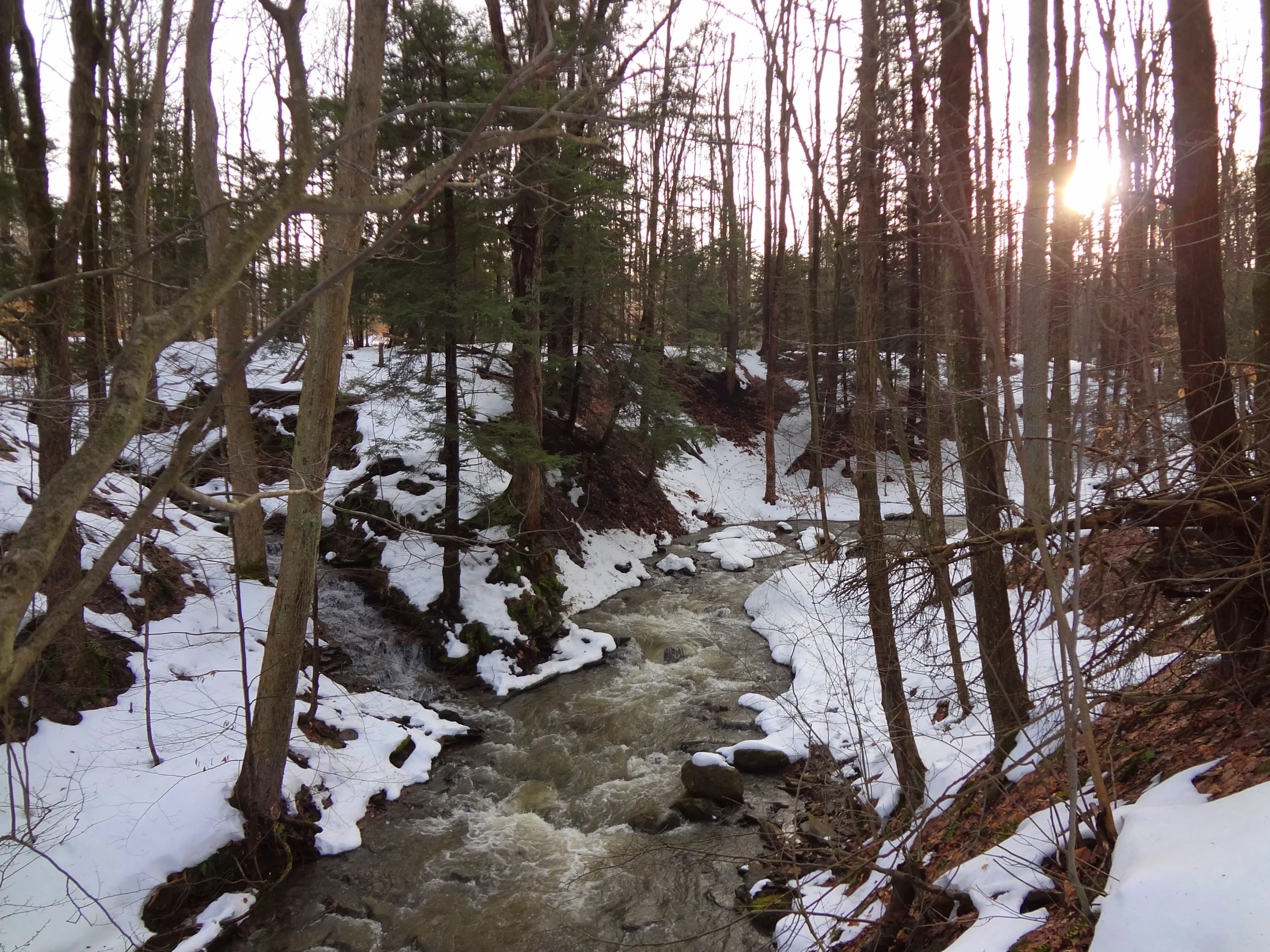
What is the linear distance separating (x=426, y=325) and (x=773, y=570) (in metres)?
8.73

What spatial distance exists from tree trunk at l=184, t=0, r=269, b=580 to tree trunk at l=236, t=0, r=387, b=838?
7.84 feet

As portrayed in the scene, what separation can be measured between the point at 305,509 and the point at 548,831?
3832 mm

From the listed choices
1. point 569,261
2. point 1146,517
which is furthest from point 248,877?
point 569,261

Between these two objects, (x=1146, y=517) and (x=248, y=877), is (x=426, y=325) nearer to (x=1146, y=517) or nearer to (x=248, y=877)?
(x=248, y=877)

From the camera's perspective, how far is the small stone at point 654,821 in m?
6.57

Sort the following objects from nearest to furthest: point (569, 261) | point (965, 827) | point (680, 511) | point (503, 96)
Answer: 1. point (503, 96)
2. point (965, 827)
3. point (569, 261)
4. point (680, 511)

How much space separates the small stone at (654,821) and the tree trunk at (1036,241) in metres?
4.48

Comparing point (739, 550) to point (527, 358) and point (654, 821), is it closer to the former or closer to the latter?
point (527, 358)

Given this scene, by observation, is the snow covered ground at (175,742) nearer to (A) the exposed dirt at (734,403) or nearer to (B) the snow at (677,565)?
(B) the snow at (677,565)

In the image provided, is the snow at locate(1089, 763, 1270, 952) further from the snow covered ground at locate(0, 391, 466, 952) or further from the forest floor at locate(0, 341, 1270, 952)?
the snow covered ground at locate(0, 391, 466, 952)

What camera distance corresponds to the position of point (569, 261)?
12586 millimetres

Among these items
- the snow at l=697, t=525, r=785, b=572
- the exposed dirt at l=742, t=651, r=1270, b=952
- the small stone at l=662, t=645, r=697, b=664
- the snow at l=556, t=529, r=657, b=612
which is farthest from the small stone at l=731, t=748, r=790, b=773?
the snow at l=697, t=525, r=785, b=572

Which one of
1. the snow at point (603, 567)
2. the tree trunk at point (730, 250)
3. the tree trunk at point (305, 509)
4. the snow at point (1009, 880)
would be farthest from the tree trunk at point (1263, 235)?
the tree trunk at point (730, 250)

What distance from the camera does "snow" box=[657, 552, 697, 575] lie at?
582 inches
